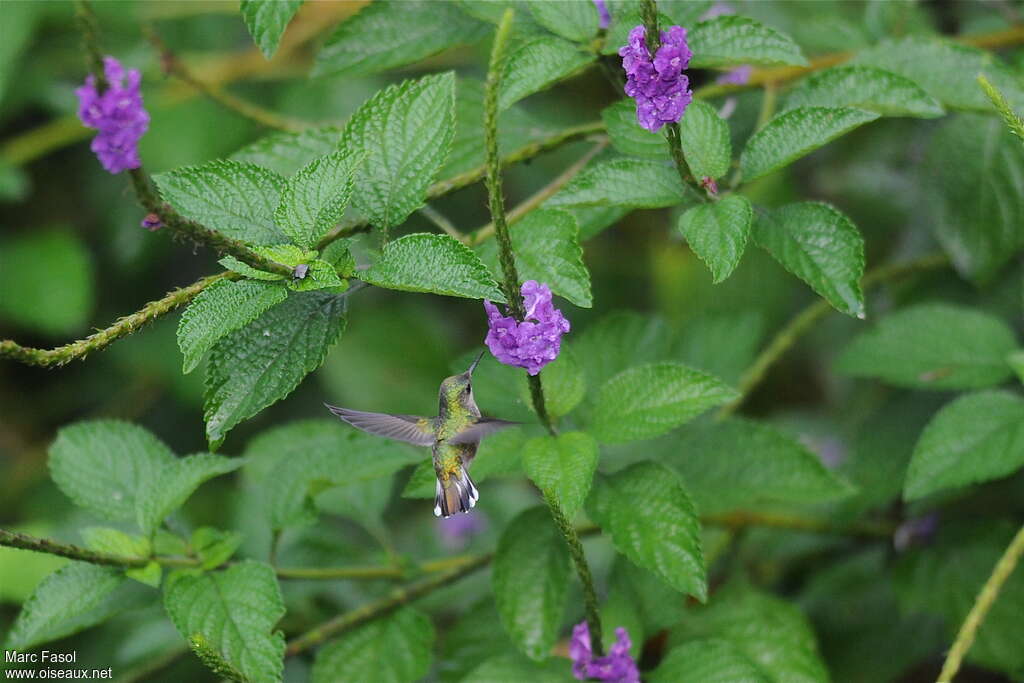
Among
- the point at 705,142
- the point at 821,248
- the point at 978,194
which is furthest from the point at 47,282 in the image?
the point at 978,194

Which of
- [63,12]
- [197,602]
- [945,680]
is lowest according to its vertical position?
[945,680]

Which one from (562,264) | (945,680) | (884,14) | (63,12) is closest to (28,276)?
(63,12)

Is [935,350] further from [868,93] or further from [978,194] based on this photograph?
[868,93]

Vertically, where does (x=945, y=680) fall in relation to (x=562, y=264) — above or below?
below

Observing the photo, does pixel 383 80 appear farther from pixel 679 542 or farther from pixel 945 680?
pixel 945 680

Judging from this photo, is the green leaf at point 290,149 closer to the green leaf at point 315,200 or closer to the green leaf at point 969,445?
the green leaf at point 315,200

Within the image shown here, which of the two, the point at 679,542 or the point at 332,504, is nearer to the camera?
the point at 679,542

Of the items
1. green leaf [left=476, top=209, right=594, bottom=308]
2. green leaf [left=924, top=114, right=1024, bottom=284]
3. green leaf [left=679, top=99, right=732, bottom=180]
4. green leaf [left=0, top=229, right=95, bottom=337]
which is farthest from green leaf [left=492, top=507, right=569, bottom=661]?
green leaf [left=0, top=229, right=95, bottom=337]

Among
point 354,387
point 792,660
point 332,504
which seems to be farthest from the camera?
point 354,387

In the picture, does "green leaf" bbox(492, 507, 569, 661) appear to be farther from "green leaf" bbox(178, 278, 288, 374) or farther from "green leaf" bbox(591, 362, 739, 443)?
"green leaf" bbox(178, 278, 288, 374)
